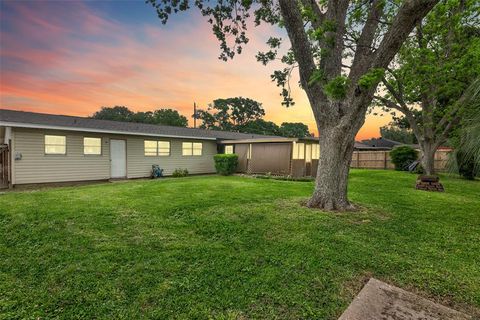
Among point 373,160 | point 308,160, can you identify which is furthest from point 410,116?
point 373,160

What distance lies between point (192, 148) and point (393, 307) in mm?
13376

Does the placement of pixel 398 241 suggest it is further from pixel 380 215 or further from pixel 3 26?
pixel 3 26

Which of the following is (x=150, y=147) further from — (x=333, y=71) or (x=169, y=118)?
(x=169, y=118)

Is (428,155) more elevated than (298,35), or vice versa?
(298,35)

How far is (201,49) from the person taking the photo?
428 inches

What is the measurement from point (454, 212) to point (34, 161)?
554 inches

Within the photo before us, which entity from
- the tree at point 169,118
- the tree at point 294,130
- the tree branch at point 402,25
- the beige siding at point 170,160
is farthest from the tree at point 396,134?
the tree branch at point 402,25

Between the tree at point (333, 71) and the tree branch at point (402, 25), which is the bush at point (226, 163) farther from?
the tree branch at point (402, 25)

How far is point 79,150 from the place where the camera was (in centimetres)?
1047

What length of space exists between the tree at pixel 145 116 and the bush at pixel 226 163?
23.9 meters

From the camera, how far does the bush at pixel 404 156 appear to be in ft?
53.3

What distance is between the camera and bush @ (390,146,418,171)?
639 inches

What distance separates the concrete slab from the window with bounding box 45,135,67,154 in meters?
11.9

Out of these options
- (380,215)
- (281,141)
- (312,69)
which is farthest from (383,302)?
(281,141)
